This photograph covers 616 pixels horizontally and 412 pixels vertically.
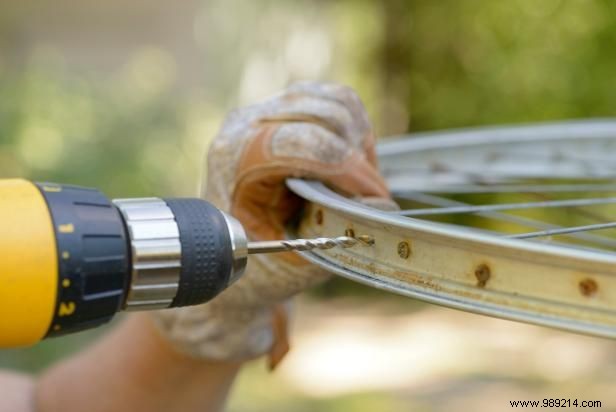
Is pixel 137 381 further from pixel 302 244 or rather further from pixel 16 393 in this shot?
pixel 302 244

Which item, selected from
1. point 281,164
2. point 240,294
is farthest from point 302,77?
point 281,164

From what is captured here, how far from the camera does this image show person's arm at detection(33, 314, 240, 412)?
3.62 feet

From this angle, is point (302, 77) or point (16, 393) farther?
point (302, 77)

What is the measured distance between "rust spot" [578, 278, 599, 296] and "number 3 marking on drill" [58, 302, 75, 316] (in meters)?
0.28

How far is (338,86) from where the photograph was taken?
894mm

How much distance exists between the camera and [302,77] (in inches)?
172

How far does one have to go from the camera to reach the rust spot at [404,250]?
0.58 metres

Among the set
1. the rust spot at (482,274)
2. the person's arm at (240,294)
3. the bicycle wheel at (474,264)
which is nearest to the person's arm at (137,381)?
the person's arm at (240,294)

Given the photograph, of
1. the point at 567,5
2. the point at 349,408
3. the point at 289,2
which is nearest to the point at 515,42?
the point at 567,5

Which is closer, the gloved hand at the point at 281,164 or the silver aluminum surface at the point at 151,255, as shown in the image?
the silver aluminum surface at the point at 151,255

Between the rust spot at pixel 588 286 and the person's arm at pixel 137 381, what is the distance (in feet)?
2.12

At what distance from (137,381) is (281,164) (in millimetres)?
437

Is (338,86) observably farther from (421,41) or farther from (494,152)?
(421,41)

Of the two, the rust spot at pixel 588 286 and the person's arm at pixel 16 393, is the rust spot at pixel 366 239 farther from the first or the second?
the person's arm at pixel 16 393
